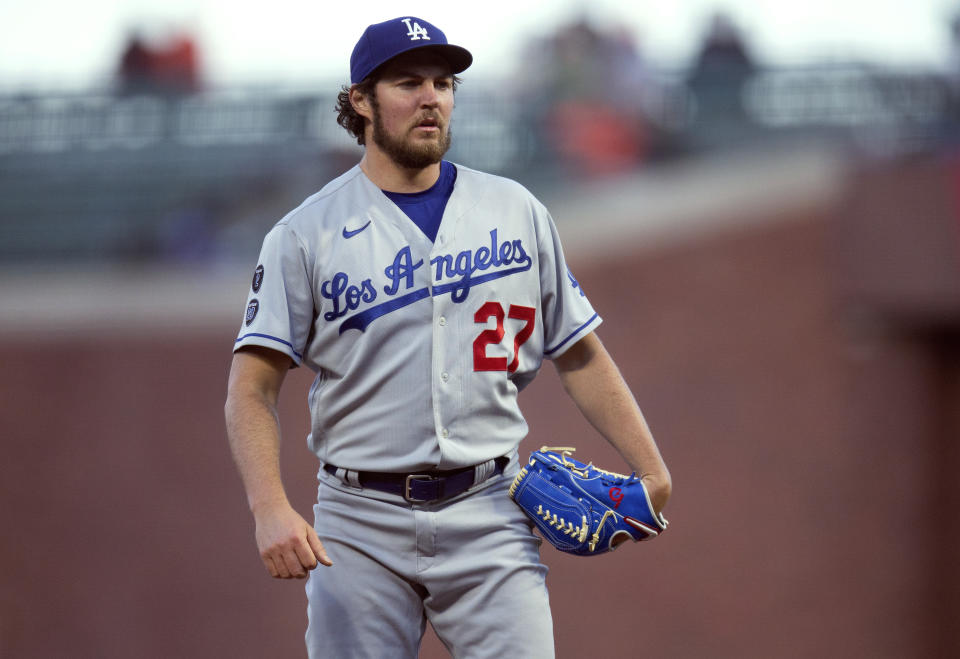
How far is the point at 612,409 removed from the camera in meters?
3.07

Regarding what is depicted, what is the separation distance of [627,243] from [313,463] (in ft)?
8.40

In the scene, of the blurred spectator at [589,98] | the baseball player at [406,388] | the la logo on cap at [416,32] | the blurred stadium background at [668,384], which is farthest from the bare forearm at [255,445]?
the blurred spectator at [589,98]

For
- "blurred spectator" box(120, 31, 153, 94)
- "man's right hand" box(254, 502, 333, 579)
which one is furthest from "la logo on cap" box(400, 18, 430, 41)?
"blurred spectator" box(120, 31, 153, 94)

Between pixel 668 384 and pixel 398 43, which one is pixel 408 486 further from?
pixel 668 384

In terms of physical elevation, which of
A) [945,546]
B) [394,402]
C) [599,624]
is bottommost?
[599,624]

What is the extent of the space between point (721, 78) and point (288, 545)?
7.07 meters

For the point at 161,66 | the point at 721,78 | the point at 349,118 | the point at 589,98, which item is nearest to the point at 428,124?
the point at 349,118

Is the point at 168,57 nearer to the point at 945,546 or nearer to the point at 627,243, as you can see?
the point at 627,243

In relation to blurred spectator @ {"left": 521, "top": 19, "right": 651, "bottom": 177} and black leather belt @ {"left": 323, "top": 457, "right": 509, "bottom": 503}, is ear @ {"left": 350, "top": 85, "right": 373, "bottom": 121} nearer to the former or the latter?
black leather belt @ {"left": 323, "top": 457, "right": 509, "bottom": 503}

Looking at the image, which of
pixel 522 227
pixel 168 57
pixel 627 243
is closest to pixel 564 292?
pixel 522 227

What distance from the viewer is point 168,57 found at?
9.82 m

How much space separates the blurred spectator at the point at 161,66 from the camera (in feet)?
31.7

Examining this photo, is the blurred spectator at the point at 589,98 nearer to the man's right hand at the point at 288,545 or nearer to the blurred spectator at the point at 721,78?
the blurred spectator at the point at 721,78

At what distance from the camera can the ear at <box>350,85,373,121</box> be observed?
3.05 metres
